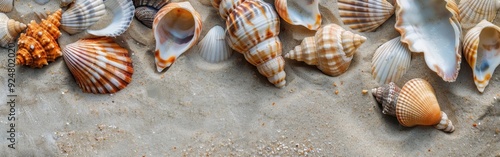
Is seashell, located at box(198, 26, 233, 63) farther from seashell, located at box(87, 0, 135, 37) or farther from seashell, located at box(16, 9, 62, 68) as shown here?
seashell, located at box(16, 9, 62, 68)

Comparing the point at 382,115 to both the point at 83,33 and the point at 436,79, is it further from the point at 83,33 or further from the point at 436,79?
the point at 83,33

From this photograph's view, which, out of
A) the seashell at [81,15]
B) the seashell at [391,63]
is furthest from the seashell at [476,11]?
the seashell at [81,15]

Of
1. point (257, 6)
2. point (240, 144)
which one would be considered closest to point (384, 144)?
point (240, 144)

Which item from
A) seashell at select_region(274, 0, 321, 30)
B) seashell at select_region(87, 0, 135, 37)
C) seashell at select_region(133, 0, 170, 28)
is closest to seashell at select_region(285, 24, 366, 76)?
seashell at select_region(274, 0, 321, 30)

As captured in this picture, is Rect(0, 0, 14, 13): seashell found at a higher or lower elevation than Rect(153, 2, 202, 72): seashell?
higher

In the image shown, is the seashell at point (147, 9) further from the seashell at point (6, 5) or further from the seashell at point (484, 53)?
the seashell at point (484, 53)

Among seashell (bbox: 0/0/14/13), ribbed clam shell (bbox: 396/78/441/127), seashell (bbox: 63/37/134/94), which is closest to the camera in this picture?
ribbed clam shell (bbox: 396/78/441/127)

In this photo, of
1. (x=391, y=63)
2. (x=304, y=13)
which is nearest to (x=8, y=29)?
(x=304, y=13)
